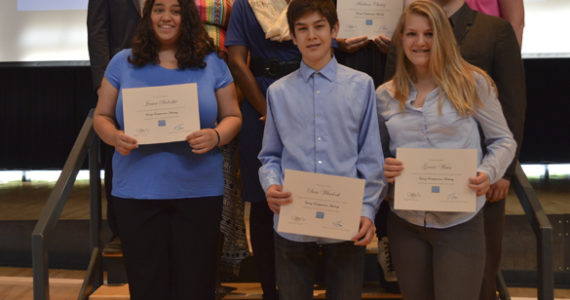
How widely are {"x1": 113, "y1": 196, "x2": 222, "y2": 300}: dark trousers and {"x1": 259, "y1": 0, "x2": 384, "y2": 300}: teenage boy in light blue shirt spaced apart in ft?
1.09

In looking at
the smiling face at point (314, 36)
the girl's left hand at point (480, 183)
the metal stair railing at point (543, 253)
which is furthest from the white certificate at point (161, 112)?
the metal stair railing at point (543, 253)

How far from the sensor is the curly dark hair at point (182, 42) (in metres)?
1.96

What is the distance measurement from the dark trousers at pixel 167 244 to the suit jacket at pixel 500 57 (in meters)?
1.12

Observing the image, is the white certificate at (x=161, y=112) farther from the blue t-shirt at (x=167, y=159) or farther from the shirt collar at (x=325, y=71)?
the shirt collar at (x=325, y=71)

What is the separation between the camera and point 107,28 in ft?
8.64

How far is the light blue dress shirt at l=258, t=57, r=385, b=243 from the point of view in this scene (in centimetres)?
172

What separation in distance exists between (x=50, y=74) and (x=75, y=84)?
0.43 meters

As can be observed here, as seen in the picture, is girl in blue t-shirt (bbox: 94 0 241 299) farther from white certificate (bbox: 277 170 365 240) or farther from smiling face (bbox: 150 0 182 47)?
white certificate (bbox: 277 170 365 240)

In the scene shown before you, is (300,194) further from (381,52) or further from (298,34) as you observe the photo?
(381,52)

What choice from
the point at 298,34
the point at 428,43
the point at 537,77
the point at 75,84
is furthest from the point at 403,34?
the point at 75,84

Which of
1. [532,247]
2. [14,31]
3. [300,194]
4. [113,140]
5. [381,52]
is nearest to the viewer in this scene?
[300,194]

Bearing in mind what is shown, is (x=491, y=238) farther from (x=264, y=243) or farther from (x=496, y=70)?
(x=264, y=243)

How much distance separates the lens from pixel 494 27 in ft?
6.61

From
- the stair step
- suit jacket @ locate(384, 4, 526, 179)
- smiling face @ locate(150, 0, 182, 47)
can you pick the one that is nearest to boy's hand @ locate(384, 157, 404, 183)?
suit jacket @ locate(384, 4, 526, 179)
